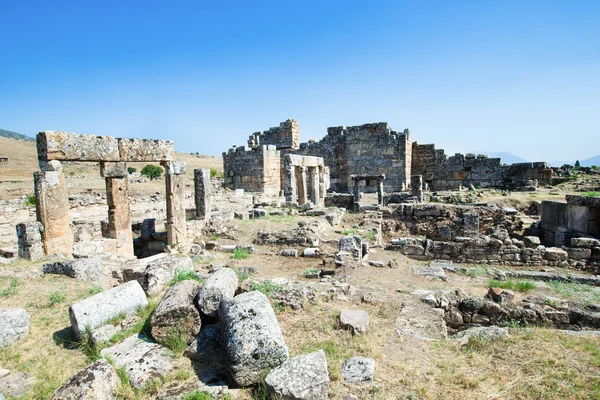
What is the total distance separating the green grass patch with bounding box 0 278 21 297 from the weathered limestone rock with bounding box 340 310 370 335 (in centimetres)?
534

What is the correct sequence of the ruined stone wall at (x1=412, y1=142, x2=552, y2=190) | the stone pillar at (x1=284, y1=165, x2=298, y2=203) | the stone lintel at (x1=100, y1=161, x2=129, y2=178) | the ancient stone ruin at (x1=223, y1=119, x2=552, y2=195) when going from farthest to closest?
the ancient stone ruin at (x1=223, y1=119, x2=552, y2=195)
the ruined stone wall at (x1=412, y1=142, x2=552, y2=190)
the stone pillar at (x1=284, y1=165, x2=298, y2=203)
the stone lintel at (x1=100, y1=161, x2=129, y2=178)

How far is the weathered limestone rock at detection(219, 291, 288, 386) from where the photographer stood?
3676mm

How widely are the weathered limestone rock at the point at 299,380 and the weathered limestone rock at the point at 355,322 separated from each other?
1.23 m

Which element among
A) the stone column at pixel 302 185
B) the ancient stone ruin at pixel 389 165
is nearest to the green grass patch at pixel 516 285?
the stone column at pixel 302 185

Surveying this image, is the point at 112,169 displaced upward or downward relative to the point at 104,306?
upward

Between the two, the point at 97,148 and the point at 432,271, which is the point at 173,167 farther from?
the point at 432,271

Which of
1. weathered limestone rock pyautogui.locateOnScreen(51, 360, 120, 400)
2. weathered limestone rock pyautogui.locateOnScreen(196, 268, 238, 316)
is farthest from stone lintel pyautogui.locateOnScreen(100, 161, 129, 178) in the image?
weathered limestone rock pyautogui.locateOnScreen(51, 360, 120, 400)

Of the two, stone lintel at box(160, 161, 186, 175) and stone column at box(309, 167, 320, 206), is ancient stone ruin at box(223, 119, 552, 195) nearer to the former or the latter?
stone column at box(309, 167, 320, 206)

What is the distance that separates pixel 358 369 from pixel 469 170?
24201mm

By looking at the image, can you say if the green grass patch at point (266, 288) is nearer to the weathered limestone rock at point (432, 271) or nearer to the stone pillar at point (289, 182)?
the weathered limestone rock at point (432, 271)

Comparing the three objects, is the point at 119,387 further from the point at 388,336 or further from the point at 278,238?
the point at 278,238

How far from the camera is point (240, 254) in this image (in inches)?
429

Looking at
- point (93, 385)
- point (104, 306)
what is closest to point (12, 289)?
point (104, 306)

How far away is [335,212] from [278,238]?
17.2ft
